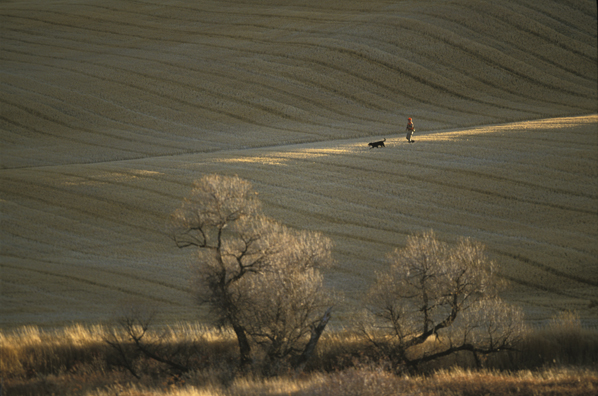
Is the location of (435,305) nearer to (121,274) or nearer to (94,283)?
(121,274)

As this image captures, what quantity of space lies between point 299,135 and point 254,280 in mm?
23115

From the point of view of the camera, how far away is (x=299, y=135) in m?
34.1

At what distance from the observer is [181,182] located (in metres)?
24.7

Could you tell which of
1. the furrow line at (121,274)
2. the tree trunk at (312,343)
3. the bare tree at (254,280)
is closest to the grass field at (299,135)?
the furrow line at (121,274)

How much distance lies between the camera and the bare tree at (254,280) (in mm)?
11297

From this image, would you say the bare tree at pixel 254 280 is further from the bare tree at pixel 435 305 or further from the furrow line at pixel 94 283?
the furrow line at pixel 94 283

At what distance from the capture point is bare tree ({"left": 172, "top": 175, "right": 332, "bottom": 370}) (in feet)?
37.1

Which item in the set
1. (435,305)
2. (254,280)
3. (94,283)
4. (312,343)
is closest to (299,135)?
(94,283)

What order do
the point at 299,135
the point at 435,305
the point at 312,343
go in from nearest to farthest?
1. the point at 435,305
2. the point at 312,343
3. the point at 299,135

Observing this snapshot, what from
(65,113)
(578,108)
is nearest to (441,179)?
(578,108)

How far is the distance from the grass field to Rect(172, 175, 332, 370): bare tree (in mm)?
3391

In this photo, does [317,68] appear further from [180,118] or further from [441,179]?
[441,179]

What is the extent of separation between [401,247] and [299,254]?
738 centimetres

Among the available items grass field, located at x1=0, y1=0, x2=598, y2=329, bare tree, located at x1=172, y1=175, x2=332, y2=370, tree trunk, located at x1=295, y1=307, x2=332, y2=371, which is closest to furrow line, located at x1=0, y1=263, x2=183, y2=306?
grass field, located at x1=0, y1=0, x2=598, y2=329
